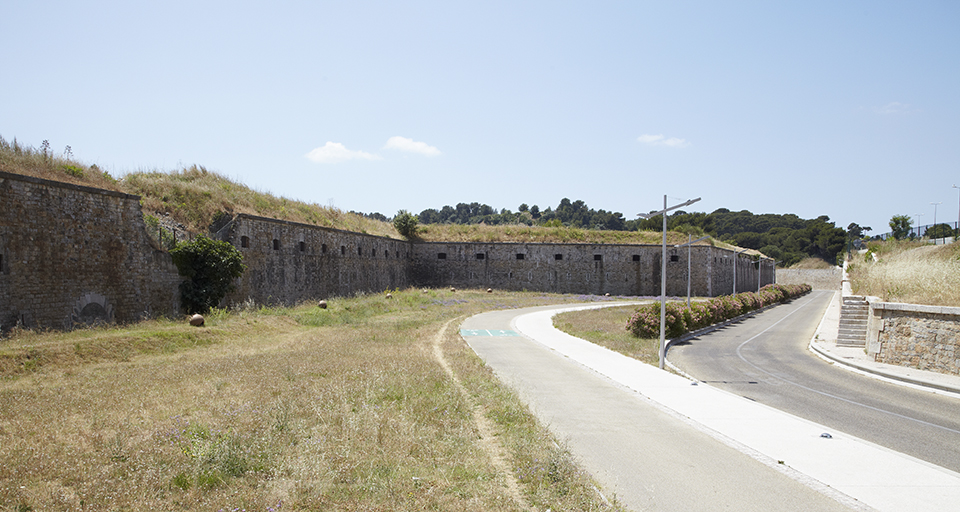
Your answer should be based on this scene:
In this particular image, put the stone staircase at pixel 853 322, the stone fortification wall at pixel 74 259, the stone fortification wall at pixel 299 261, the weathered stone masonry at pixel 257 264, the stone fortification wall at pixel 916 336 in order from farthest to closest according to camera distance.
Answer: the stone fortification wall at pixel 299 261 → the stone staircase at pixel 853 322 → the weathered stone masonry at pixel 257 264 → the stone fortification wall at pixel 74 259 → the stone fortification wall at pixel 916 336

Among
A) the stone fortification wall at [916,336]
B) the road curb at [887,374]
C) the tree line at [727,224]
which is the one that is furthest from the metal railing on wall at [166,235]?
the tree line at [727,224]

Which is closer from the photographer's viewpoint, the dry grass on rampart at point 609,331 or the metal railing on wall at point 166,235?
the dry grass on rampart at point 609,331

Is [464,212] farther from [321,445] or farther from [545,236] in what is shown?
[321,445]

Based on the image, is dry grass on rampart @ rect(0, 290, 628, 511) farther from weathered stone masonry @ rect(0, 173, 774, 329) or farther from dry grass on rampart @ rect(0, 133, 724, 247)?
dry grass on rampart @ rect(0, 133, 724, 247)

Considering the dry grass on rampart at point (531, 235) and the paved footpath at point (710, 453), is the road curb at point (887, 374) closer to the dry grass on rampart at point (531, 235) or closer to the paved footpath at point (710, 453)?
the paved footpath at point (710, 453)

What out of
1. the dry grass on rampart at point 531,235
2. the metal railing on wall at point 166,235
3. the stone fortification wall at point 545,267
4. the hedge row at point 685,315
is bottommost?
the hedge row at point 685,315

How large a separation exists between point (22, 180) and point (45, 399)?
390 inches

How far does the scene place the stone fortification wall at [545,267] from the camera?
4753cm

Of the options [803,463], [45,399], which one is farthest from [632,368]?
[45,399]

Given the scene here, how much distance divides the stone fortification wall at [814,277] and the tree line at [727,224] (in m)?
3.33

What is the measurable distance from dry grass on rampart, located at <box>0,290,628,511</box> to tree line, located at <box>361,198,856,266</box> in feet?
235

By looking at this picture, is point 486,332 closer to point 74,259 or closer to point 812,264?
point 74,259

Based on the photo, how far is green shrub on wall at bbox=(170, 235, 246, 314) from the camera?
1997 cm

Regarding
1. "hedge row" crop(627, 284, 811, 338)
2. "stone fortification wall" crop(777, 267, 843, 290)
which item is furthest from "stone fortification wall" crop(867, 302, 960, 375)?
"stone fortification wall" crop(777, 267, 843, 290)
